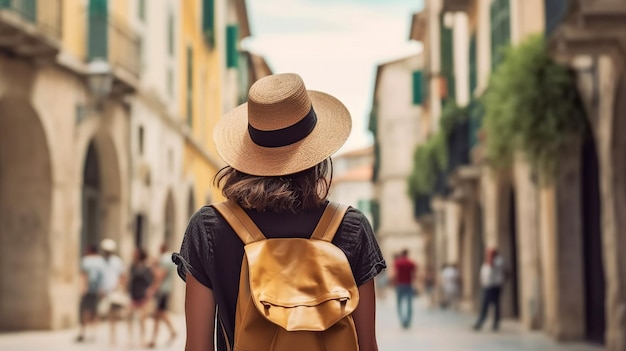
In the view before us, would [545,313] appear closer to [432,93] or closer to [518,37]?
[518,37]

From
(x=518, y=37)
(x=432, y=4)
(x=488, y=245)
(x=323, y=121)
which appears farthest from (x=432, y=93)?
(x=323, y=121)

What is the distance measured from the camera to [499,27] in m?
22.5

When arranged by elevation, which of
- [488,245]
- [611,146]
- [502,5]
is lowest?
[488,245]

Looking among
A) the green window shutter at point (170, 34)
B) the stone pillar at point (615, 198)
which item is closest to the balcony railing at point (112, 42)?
the green window shutter at point (170, 34)

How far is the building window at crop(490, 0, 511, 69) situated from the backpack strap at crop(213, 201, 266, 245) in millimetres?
18974

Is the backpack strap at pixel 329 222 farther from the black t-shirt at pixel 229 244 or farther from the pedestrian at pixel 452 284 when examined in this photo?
the pedestrian at pixel 452 284

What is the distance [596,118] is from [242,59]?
3530 cm

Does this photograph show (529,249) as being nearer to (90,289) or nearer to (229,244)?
(90,289)

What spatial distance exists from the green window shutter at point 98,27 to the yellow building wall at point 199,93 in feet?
29.2

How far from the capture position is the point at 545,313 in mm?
18312

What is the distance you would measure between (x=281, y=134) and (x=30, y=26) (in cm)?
1431

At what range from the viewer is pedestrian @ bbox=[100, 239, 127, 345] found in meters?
15.0

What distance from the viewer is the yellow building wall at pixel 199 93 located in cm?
3092

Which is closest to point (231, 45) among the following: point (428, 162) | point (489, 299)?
point (428, 162)
